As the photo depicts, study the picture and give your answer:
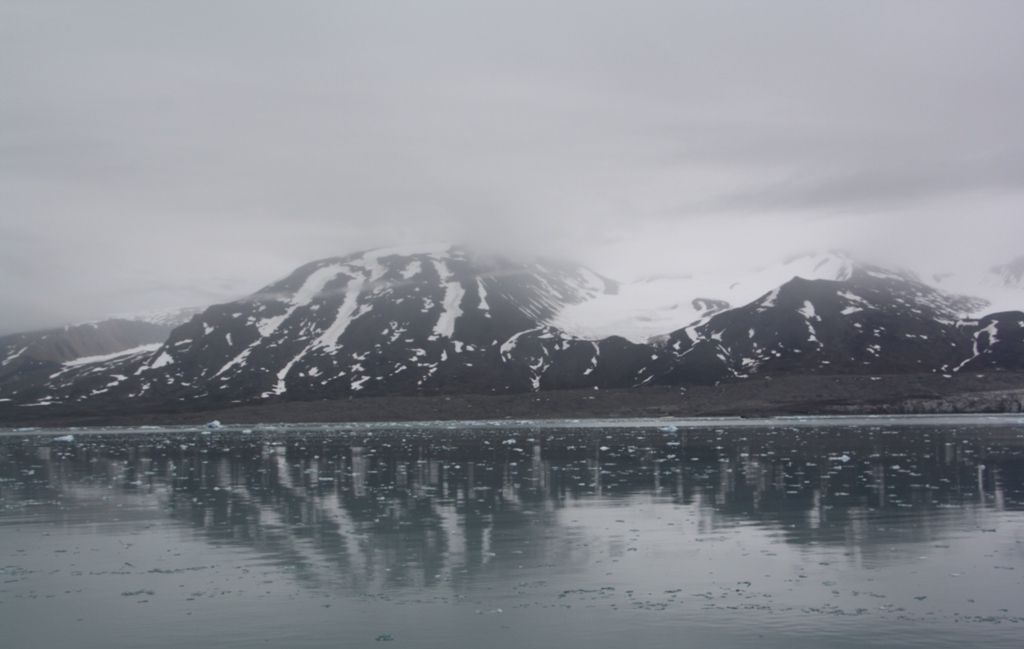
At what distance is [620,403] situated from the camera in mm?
189500

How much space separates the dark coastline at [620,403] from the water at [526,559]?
134 m

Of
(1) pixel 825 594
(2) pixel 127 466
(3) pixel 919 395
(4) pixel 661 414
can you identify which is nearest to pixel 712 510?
(1) pixel 825 594

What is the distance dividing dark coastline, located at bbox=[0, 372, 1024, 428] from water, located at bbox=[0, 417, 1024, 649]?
5268 inches

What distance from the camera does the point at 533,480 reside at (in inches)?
1770

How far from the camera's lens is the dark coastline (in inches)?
7003

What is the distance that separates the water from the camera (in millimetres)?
17016

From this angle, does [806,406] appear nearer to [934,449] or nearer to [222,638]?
[934,449]

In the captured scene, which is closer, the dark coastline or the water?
the water

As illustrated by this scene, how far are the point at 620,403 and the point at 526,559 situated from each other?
16789 centimetres

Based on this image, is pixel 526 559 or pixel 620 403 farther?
pixel 620 403

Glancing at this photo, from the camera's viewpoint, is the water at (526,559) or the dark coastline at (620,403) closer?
the water at (526,559)

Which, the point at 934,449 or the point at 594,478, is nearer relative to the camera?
the point at 594,478

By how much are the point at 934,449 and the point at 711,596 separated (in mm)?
49968

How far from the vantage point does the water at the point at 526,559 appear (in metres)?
17.0
